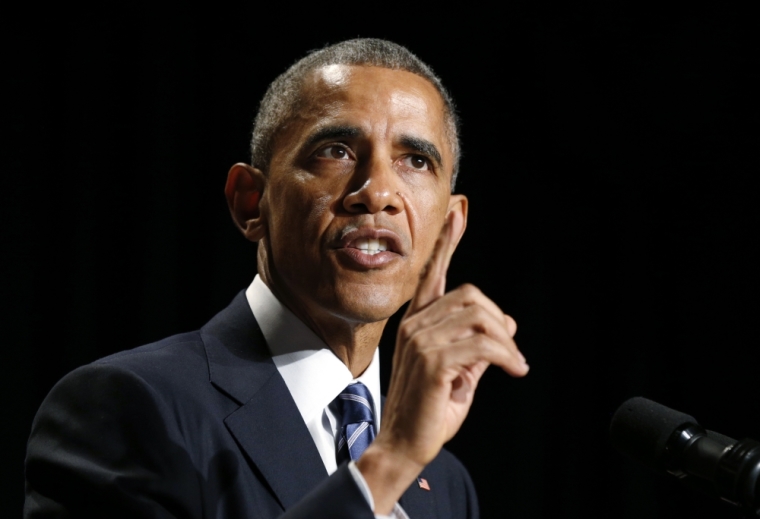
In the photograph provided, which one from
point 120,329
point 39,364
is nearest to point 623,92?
point 120,329

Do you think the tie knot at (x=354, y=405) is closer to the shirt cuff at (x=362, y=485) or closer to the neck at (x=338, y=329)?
the neck at (x=338, y=329)

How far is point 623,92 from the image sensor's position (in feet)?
10.8

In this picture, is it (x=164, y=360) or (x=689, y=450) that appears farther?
(x=164, y=360)

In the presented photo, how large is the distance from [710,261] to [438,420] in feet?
7.32

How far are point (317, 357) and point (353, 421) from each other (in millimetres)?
150

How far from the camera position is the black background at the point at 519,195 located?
2.79 m

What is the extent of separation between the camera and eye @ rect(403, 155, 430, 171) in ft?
5.95

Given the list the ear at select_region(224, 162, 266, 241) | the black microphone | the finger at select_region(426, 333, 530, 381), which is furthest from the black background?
the black microphone

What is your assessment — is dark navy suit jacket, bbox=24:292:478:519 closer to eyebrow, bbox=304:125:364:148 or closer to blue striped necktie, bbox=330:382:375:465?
A: blue striped necktie, bbox=330:382:375:465

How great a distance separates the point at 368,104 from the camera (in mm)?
1796

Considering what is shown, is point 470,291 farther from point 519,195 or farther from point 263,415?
point 519,195

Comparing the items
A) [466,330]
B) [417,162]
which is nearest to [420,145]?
[417,162]

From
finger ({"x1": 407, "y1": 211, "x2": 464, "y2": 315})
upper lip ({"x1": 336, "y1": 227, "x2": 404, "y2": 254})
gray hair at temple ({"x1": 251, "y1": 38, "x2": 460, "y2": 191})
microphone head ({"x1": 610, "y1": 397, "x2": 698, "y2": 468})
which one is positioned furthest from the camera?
gray hair at temple ({"x1": 251, "y1": 38, "x2": 460, "y2": 191})

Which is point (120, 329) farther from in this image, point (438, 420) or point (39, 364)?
point (438, 420)
